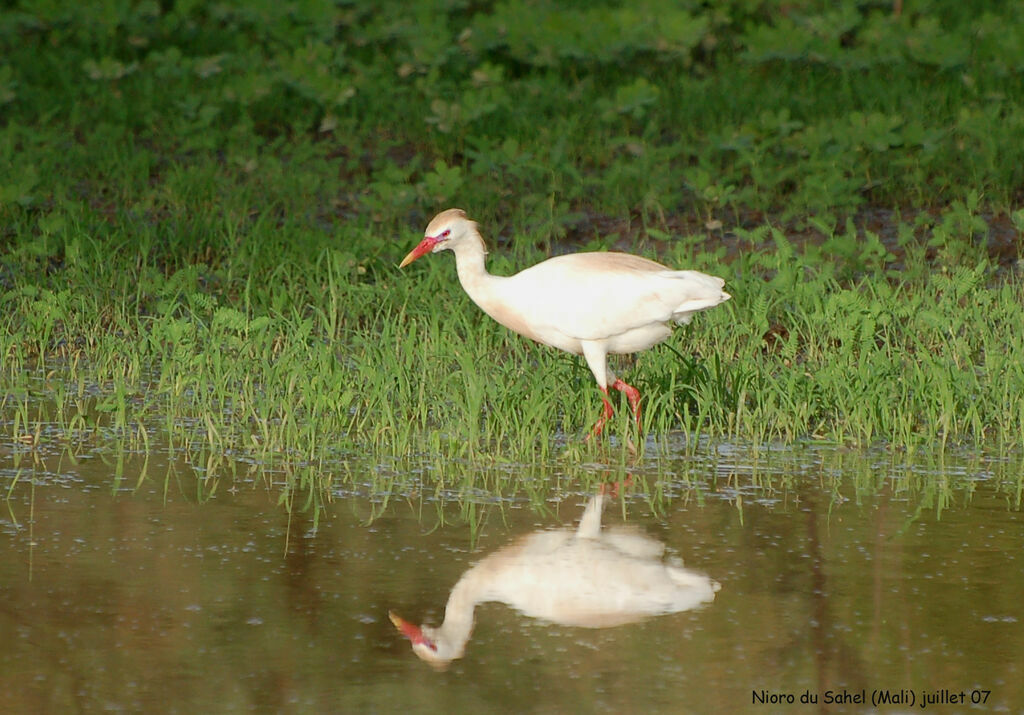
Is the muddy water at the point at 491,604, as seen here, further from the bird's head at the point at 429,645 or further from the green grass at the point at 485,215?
the green grass at the point at 485,215

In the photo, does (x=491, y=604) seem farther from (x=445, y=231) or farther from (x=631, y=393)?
(x=445, y=231)

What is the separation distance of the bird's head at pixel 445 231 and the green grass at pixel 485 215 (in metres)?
0.46

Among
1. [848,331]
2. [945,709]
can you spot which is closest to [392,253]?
[848,331]

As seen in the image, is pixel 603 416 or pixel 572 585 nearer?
pixel 572 585

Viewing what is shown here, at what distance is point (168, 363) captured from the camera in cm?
734

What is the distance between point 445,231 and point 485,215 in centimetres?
396

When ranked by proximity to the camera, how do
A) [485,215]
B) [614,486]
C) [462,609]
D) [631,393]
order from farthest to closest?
[485,215]
[631,393]
[614,486]
[462,609]

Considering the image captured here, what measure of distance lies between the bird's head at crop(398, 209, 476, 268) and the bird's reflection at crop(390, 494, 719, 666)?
1686 millimetres

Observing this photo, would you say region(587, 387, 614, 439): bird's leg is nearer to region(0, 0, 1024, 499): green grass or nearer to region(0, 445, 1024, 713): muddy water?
region(0, 0, 1024, 499): green grass

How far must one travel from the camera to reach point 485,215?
10.7 m

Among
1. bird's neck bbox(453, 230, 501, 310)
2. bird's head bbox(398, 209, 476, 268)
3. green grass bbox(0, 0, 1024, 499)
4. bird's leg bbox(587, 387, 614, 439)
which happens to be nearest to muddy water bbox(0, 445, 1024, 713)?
bird's leg bbox(587, 387, 614, 439)

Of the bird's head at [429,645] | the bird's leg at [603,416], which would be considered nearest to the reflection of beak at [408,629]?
the bird's head at [429,645]

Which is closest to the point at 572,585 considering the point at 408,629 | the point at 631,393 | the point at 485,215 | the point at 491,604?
the point at 491,604

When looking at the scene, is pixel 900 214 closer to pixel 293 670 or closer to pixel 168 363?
pixel 168 363
